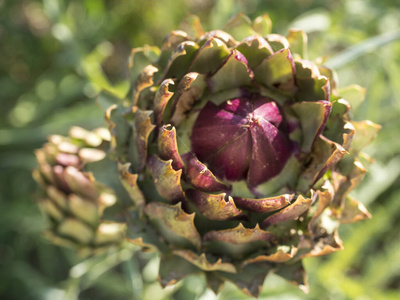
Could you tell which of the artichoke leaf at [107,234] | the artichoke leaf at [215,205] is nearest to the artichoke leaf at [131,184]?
the artichoke leaf at [215,205]

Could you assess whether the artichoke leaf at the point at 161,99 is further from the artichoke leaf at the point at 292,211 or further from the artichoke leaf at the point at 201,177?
the artichoke leaf at the point at 292,211

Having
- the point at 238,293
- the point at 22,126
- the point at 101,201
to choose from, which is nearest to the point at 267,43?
the point at 101,201

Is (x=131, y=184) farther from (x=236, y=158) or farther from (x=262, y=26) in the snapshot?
(x=262, y=26)

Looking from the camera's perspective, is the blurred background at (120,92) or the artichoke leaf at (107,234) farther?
the blurred background at (120,92)

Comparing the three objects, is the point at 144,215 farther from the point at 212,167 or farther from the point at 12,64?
the point at 12,64

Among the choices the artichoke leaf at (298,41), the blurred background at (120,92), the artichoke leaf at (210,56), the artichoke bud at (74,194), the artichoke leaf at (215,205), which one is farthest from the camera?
the blurred background at (120,92)

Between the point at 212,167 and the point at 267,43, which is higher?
the point at 267,43
